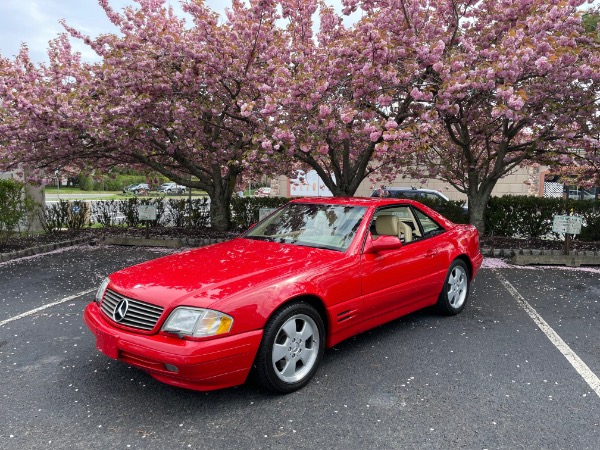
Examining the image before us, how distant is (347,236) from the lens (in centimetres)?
398

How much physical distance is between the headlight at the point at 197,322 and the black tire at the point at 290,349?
13.0 inches

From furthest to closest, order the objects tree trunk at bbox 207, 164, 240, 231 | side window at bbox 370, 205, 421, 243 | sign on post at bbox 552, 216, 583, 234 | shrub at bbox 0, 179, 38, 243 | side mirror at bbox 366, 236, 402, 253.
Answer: tree trunk at bbox 207, 164, 240, 231
shrub at bbox 0, 179, 38, 243
sign on post at bbox 552, 216, 583, 234
side window at bbox 370, 205, 421, 243
side mirror at bbox 366, 236, 402, 253

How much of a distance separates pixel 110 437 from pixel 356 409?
152 cm

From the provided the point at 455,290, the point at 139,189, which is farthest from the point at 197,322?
the point at 139,189

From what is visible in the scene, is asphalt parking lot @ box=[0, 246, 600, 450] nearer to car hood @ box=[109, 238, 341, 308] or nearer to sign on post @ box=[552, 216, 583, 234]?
car hood @ box=[109, 238, 341, 308]

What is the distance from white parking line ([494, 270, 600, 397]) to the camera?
11.4 ft

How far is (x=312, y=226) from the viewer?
4.29m

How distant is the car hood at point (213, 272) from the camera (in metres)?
3.03

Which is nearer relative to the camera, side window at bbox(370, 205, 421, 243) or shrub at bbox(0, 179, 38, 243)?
side window at bbox(370, 205, 421, 243)

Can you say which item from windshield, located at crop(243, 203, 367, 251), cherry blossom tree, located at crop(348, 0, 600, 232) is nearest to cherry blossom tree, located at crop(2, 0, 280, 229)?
cherry blossom tree, located at crop(348, 0, 600, 232)

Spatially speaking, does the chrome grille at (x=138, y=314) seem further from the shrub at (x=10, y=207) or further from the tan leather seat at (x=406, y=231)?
the shrub at (x=10, y=207)

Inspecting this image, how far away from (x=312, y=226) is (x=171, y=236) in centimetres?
700

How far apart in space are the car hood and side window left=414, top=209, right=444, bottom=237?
1.44m

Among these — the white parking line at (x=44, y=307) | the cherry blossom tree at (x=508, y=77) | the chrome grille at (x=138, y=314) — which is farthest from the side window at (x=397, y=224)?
the white parking line at (x=44, y=307)
